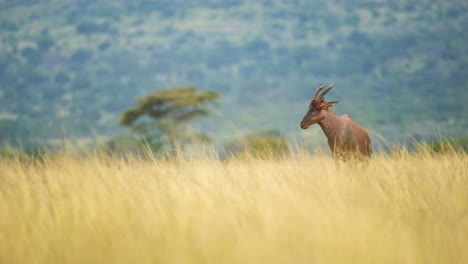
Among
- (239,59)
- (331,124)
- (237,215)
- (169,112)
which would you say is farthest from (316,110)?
(239,59)

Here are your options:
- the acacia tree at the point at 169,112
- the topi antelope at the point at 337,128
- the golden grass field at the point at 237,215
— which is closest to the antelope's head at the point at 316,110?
the topi antelope at the point at 337,128

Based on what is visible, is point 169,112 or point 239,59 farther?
point 239,59

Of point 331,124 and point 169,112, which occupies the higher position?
point 331,124

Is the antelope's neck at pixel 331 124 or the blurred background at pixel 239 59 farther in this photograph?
the blurred background at pixel 239 59

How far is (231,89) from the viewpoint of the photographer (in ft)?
487

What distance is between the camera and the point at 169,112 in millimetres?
39719

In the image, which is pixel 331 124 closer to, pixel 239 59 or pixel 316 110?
pixel 316 110

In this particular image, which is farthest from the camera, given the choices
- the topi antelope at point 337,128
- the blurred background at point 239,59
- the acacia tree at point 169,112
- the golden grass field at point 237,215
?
the blurred background at point 239,59

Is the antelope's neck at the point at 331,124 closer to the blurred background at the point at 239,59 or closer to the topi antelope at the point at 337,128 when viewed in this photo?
the topi antelope at the point at 337,128

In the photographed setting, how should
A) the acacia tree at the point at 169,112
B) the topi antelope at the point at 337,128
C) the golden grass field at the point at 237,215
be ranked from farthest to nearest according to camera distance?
the acacia tree at the point at 169,112 → the topi antelope at the point at 337,128 → the golden grass field at the point at 237,215

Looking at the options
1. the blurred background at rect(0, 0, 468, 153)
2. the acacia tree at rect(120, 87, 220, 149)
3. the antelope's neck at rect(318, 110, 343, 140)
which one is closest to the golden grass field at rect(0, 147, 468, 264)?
the antelope's neck at rect(318, 110, 343, 140)

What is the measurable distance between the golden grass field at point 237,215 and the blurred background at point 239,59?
8938 centimetres

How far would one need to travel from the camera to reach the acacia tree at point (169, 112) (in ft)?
126

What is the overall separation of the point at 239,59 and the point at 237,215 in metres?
171
